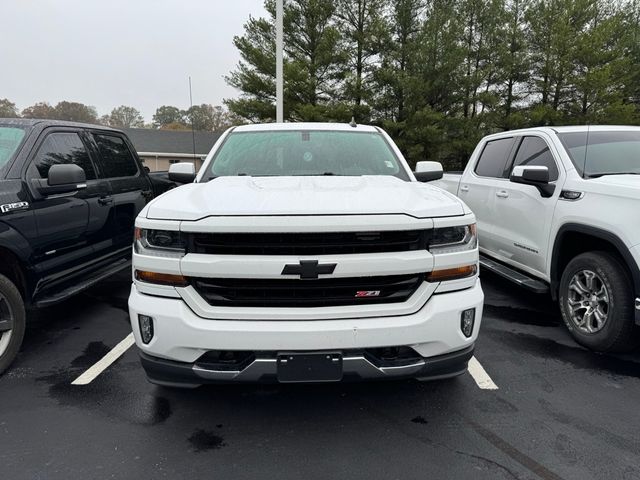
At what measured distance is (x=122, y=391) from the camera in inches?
127

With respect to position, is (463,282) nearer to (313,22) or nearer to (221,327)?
(221,327)

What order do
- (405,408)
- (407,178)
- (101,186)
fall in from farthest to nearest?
(101,186), (407,178), (405,408)

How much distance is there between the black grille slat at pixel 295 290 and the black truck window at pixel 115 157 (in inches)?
132

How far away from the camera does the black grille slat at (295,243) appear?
2402 millimetres

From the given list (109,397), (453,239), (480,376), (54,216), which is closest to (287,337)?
(453,239)

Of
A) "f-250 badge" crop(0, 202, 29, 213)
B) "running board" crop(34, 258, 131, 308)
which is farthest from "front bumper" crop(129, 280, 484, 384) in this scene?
"running board" crop(34, 258, 131, 308)

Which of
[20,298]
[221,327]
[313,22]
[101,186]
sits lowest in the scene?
A: [20,298]

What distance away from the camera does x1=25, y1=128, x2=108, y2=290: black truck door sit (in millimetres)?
3796

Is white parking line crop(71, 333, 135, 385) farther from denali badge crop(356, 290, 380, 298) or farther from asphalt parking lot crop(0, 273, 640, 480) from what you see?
denali badge crop(356, 290, 380, 298)

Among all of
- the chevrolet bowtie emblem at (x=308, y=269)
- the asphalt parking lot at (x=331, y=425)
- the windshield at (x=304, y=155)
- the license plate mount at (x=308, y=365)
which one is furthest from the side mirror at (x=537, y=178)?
the license plate mount at (x=308, y=365)

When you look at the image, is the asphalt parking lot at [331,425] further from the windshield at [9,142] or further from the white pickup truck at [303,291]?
the windshield at [9,142]

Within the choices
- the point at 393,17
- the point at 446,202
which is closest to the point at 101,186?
the point at 446,202

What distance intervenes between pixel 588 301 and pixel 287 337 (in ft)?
9.64

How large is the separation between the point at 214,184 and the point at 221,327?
128cm
